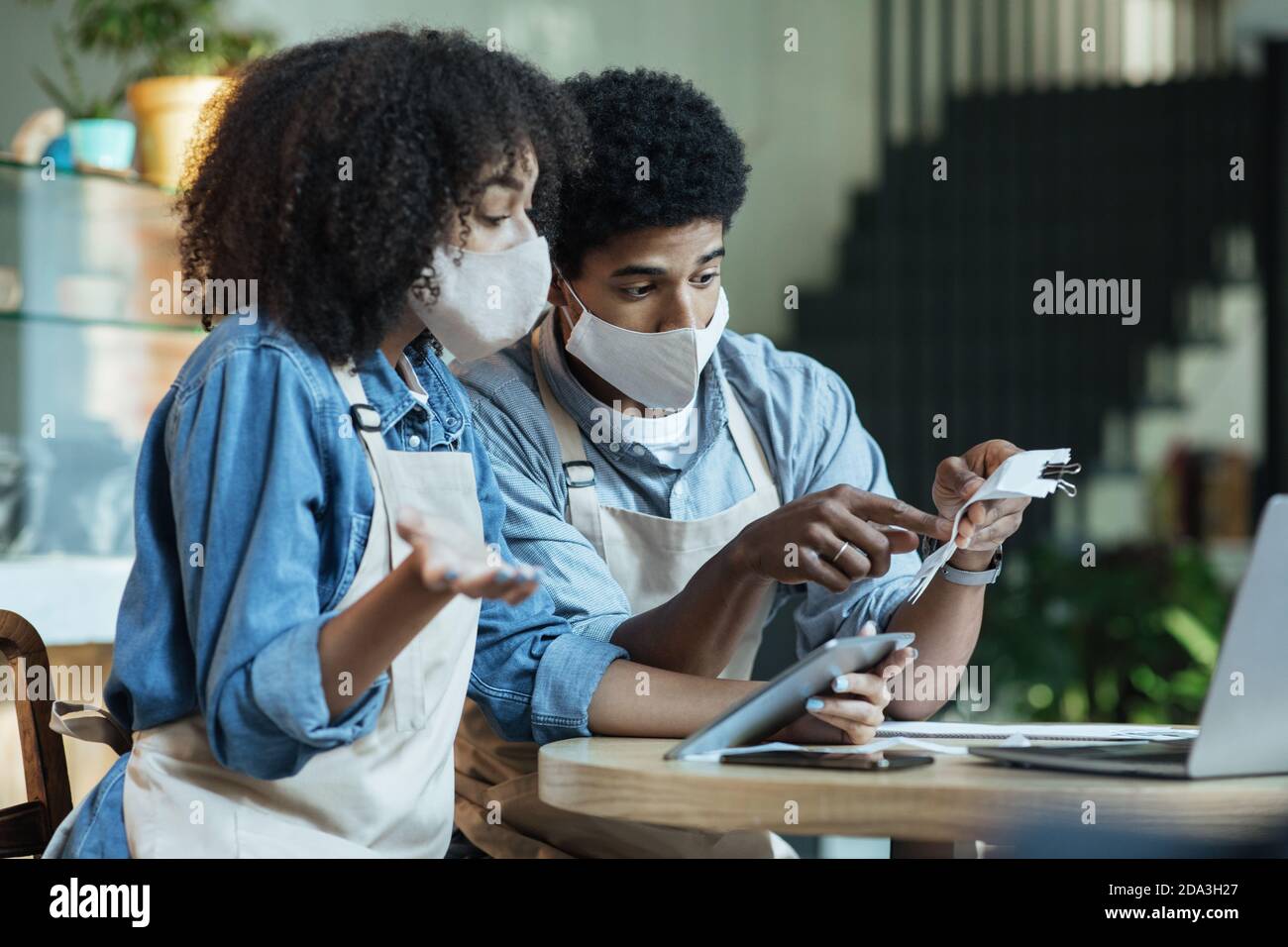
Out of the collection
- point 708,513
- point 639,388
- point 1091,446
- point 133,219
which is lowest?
point 1091,446

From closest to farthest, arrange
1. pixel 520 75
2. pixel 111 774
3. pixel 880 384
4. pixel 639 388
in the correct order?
pixel 111 774, pixel 520 75, pixel 639 388, pixel 880 384

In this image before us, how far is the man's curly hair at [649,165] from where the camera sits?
1.59 metres

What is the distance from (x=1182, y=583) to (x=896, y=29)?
1.82m

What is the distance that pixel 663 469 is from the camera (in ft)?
5.64

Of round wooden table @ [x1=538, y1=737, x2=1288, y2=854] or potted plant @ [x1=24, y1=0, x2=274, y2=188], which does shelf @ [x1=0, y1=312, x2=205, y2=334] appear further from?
round wooden table @ [x1=538, y1=737, x2=1288, y2=854]

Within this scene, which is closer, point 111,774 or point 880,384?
point 111,774

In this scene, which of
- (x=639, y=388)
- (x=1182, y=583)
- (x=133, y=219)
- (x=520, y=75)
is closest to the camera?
(x=520, y=75)

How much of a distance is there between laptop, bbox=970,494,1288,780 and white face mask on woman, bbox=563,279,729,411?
710 mm

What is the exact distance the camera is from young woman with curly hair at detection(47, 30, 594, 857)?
3.48 ft

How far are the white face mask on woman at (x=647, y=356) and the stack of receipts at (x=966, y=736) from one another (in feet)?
1.55

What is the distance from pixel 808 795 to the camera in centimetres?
99

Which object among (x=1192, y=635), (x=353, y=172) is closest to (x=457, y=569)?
(x=353, y=172)
